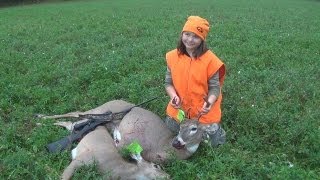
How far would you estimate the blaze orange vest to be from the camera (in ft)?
18.1

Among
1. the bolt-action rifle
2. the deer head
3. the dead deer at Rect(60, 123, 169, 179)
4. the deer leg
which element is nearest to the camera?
the dead deer at Rect(60, 123, 169, 179)

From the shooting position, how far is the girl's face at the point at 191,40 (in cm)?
542

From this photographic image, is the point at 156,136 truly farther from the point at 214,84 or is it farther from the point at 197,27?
the point at 197,27

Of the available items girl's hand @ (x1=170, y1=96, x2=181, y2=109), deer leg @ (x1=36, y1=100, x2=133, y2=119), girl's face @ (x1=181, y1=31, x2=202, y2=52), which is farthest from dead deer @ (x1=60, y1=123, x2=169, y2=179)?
girl's face @ (x1=181, y1=31, x2=202, y2=52)

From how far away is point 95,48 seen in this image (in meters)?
10.6

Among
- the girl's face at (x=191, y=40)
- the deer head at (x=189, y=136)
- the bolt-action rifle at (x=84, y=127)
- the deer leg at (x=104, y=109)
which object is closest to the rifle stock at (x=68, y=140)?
the bolt-action rifle at (x=84, y=127)

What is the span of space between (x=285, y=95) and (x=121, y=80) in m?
2.64

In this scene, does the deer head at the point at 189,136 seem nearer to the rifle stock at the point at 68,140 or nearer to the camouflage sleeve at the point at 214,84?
the camouflage sleeve at the point at 214,84

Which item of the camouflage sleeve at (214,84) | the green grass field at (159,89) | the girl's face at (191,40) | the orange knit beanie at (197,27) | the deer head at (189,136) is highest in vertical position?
the orange knit beanie at (197,27)

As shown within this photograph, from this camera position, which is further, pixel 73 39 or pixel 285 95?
pixel 73 39

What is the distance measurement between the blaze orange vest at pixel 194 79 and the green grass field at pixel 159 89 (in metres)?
0.42

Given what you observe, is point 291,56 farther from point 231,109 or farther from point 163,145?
point 163,145

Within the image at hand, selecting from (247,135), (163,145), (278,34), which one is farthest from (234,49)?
(163,145)

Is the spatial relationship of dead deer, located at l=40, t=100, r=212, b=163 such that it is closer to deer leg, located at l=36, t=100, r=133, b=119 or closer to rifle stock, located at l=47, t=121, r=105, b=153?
rifle stock, located at l=47, t=121, r=105, b=153
